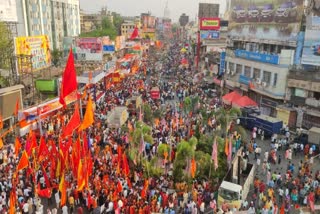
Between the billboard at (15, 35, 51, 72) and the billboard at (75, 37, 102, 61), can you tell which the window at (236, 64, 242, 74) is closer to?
the billboard at (75, 37, 102, 61)

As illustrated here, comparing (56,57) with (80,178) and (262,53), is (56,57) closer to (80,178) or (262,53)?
(262,53)

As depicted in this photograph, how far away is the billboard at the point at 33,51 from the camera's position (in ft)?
110

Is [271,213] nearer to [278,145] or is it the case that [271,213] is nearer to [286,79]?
[278,145]

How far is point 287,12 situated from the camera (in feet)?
95.6

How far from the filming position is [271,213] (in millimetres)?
13898

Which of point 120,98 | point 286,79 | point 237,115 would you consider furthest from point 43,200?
point 286,79

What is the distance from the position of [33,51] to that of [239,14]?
73.9ft

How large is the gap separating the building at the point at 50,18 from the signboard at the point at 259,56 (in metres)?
33.8

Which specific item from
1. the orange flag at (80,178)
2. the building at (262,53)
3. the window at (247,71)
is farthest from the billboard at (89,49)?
the orange flag at (80,178)

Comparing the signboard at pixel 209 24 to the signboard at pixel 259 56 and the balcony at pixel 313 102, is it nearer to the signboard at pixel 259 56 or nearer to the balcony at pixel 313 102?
the signboard at pixel 259 56

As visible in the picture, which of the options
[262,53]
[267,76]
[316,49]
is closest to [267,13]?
[262,53]

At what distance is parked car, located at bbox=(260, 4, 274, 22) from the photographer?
1226 inches

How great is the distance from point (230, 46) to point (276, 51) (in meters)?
7.84

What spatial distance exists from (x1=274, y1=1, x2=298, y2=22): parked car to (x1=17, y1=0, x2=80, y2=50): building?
37.5 m
